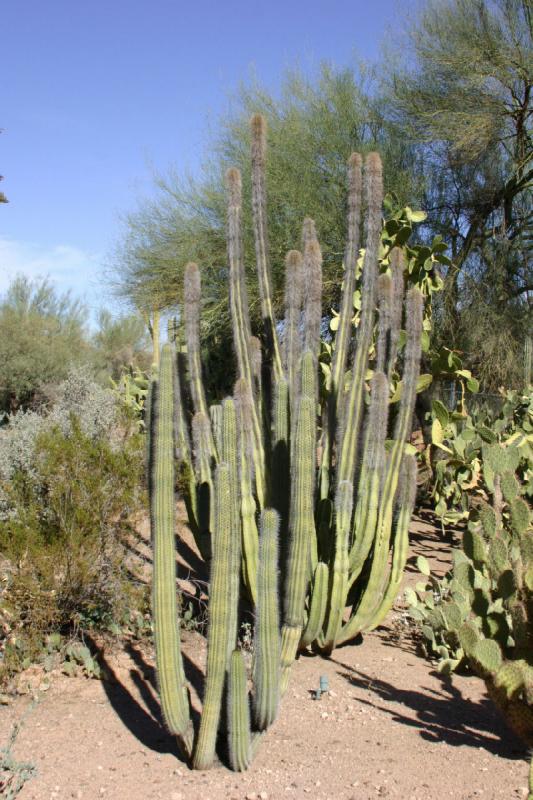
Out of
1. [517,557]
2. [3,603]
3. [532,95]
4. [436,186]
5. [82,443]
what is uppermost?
[532,95]

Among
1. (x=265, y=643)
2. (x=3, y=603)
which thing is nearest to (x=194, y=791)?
(x=265, y=643)

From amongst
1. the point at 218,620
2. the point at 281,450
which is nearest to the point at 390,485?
the point at 281,450

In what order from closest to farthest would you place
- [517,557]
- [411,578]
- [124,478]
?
[517,557] → [124,478] → [411,578]

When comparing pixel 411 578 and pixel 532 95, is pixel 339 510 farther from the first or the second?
pixel 532 95

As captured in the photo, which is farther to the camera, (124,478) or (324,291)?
(324,291)

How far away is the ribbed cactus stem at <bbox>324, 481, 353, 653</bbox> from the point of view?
17.5ft

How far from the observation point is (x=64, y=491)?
5664mm

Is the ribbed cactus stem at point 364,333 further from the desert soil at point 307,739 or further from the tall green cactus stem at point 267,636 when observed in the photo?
the tall green cactus stem at point 267,636

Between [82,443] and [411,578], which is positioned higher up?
[82,443]

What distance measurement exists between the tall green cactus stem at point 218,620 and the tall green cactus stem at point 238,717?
69 mm

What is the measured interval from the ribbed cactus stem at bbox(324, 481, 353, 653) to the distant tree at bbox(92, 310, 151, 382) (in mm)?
20842

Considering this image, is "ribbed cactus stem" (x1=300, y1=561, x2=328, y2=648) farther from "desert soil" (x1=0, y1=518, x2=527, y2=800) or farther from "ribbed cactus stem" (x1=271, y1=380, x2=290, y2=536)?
"ribbed cactus stem" (x1=271, y1=380, x2=290, y2=536)

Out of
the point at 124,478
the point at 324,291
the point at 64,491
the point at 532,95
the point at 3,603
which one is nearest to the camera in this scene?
the point at 3,603

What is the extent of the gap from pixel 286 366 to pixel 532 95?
9.07 m
